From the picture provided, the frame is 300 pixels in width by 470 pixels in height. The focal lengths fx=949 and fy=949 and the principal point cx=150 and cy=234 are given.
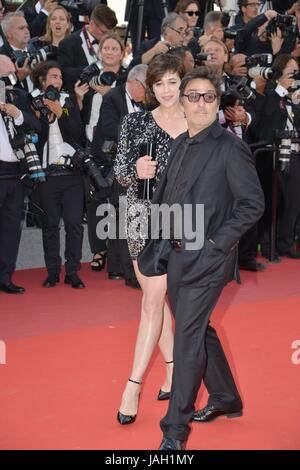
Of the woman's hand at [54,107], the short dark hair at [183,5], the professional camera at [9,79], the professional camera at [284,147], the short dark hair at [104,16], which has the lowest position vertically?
the professional camera at [284,147]

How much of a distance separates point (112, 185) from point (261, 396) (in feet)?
11.3

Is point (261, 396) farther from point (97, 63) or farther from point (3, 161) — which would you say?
point (97, 63)

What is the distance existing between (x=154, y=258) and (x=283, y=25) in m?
6.27

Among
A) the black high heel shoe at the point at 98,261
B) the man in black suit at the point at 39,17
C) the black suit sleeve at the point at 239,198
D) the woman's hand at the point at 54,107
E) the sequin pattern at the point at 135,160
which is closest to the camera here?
the black suit sleeve at the point at 239,198

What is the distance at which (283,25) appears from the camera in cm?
1014

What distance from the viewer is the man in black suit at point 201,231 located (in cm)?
412

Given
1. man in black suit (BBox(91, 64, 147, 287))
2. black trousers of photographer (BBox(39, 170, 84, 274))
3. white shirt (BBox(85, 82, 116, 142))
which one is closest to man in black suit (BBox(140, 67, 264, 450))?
man in black suit (BBox(91, 64, 147, 287))

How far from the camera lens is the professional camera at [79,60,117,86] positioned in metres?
8.27

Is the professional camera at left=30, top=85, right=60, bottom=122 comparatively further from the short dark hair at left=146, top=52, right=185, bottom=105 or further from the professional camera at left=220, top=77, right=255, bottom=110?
the short dark hair at left=146, top=52, right=185, bottom=105

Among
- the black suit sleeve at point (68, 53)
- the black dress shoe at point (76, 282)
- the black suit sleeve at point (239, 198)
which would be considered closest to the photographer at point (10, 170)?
the black dress shoe at point (76, 282)

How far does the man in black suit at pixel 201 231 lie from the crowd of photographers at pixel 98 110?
2982 millimetres

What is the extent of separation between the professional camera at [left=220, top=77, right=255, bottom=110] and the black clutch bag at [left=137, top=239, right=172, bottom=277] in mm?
4273

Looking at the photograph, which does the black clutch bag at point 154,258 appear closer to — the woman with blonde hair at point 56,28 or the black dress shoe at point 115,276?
the black dress shoe at point 115,276

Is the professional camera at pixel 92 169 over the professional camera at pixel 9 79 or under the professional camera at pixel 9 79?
under
